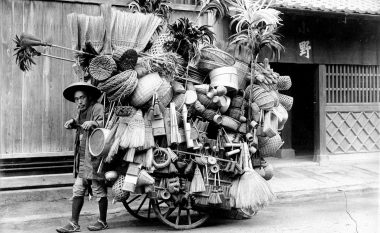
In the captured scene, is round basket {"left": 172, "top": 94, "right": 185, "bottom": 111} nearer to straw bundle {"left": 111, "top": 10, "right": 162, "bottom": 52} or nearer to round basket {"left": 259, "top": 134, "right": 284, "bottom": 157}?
straw bundle {"left": 111, "top": 10, "right": 162, "bottom": 52}

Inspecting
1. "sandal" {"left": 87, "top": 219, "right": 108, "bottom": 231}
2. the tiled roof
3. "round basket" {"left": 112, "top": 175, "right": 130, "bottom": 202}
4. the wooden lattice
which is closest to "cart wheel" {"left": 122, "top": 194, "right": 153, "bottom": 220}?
"sandal" {"left": 87, "top": 219, "right": 108, "bottom": 231}

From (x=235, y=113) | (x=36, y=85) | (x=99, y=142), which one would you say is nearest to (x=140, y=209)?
(x=99, y=142)

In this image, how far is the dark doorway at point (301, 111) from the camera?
1349 centimetres

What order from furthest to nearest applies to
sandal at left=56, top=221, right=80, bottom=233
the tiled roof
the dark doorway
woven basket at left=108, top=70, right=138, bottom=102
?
the dark doorway → the tiled roof → sandal at left=56, top=221, right=80, bottom=233 → woven basket at left=108, top=70, right=138, bottom=102

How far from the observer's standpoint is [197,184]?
262 inches

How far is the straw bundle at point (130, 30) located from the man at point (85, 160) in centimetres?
81

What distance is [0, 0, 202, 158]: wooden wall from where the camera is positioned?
876cm

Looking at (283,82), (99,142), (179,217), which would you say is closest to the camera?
(99,142)

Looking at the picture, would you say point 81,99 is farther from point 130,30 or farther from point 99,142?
point 130,30

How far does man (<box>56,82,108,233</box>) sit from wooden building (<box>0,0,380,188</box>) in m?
2.26

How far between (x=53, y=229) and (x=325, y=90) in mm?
8091

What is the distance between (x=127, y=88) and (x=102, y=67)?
1.52ft

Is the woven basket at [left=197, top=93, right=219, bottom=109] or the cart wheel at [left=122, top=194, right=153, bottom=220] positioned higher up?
the woven basket at [left=197, top=93, right=219, bottom=109]

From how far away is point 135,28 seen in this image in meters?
6.70
